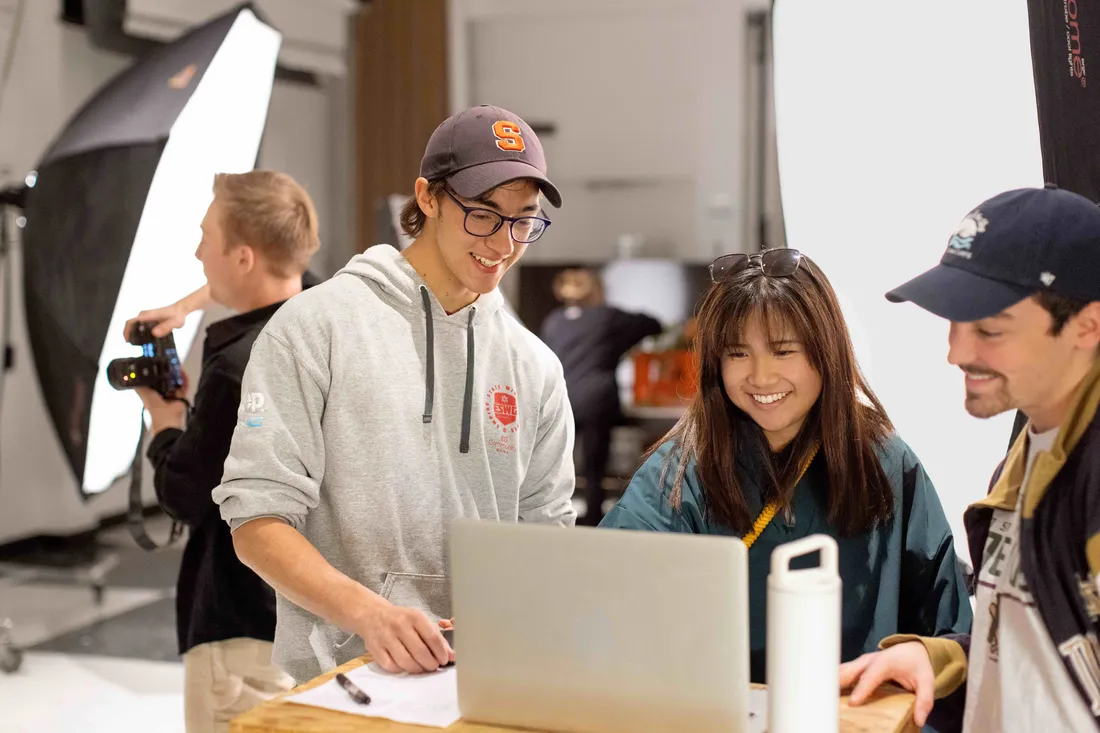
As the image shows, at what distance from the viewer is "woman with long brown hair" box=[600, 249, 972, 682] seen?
4.55 feet

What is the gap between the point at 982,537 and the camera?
119 cm

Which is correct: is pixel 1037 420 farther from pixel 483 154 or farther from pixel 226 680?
pixel 226 680

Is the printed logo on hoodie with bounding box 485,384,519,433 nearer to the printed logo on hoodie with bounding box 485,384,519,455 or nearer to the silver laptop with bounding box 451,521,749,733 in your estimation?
the printed logo on hoodie with bounding box 485,384,519,455

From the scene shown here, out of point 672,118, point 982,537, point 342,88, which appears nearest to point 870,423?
point 982,537

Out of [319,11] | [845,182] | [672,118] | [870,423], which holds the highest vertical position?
[319,11]

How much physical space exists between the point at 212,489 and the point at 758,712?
1104 millimetres

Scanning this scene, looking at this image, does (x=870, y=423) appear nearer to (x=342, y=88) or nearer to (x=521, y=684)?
(x=521, y=684)

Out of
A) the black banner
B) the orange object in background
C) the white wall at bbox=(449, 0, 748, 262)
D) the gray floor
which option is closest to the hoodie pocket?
the black banner

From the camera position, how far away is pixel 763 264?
1447mm

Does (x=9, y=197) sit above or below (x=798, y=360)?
above

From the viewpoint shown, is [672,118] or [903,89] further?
[672,118]

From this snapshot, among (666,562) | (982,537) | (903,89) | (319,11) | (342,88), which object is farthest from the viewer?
(342,88)

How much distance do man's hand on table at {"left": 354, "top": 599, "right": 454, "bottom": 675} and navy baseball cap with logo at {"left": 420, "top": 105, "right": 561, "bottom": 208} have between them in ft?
1.80

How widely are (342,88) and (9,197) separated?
457 cm
